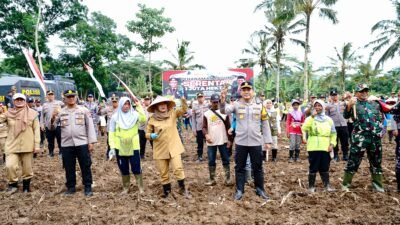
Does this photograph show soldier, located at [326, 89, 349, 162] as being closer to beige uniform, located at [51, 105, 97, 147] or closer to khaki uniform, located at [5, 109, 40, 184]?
beige uniform, located at [51, 105, 97, 147]

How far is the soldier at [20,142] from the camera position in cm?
592

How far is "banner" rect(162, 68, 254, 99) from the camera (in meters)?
16.0

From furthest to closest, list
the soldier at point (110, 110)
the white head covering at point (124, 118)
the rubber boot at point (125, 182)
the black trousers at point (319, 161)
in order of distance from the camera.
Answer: the soldier at point (110, 110) → the rubber boot at point (125, 182) → the white head covering at point (124, 118) → the black trousers at point (319, 161)

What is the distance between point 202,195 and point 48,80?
13066 millimetres

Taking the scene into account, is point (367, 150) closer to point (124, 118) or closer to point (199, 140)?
point (124, 118)

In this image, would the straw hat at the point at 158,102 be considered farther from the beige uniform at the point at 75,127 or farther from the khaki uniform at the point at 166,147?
the beige uniform at the point at 75,127

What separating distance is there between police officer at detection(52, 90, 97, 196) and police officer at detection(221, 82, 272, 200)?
7.37ft

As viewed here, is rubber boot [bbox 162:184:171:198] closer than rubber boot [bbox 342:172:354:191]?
Yes

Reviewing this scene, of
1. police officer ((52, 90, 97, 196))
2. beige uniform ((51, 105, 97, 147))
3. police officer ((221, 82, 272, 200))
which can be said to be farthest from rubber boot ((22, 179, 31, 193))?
police officer ((221, 82, 272, 200))

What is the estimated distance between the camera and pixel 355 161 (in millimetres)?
5539

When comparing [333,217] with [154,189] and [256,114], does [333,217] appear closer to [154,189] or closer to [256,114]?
[256,114]

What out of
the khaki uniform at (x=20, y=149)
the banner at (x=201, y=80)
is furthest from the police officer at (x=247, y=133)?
the banner at (x=201, y=80)

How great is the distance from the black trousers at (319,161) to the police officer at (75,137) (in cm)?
349

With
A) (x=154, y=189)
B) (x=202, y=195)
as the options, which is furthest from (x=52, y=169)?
(x=202, y=195)
